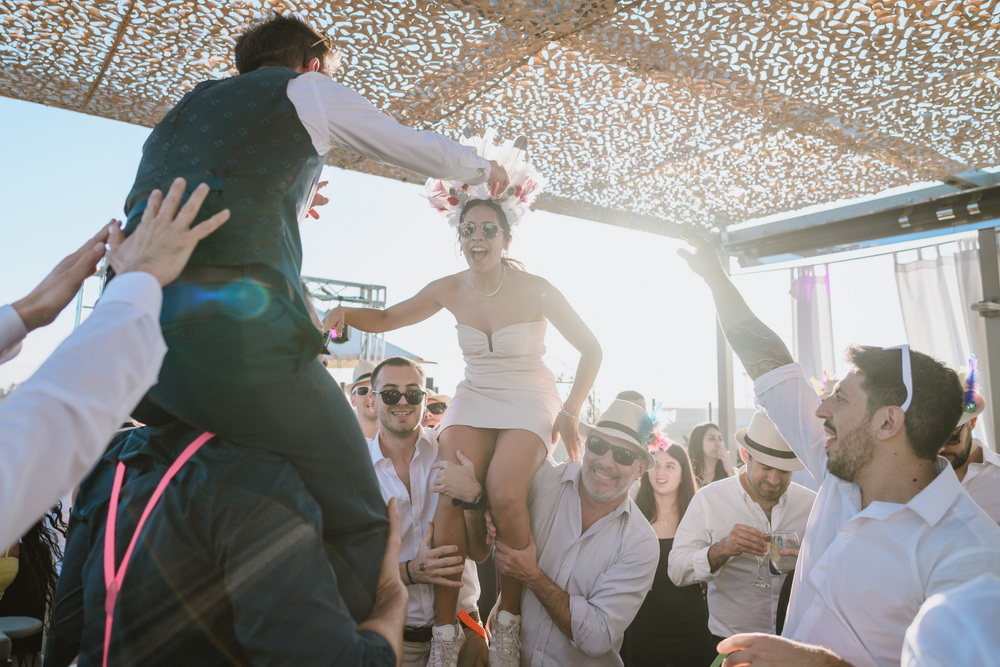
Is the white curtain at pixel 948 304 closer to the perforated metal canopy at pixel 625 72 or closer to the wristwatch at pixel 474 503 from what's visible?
the perforated metal canopy at pixel 625 72

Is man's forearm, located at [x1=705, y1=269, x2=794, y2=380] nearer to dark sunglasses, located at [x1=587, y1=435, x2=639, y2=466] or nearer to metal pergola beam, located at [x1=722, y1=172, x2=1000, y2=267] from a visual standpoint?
dark sunglasses, located at [x1=587, y1=435, x2=639, y2=466]

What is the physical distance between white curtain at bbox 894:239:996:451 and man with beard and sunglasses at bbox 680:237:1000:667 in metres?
4.59

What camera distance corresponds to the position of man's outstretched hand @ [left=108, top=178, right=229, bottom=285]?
100 cm

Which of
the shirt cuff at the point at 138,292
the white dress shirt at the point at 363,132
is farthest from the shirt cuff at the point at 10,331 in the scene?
the white dress shirt at the point at 363,132

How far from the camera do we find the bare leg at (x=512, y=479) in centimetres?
304

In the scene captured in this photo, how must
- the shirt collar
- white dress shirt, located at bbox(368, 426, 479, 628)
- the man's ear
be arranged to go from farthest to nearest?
1. white dress shirt, located at bbox(368, 426, 479, 628)
2. the man's ear
3. the shirt collar

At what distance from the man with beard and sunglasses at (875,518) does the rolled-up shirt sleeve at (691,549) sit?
127cm

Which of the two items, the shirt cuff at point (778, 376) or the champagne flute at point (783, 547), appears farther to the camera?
the champagne flute at point (783, 547)

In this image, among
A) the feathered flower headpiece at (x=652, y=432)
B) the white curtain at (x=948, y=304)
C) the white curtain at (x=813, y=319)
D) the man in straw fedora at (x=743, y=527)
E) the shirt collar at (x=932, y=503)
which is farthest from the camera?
the white curtain at (x=813, y=319)

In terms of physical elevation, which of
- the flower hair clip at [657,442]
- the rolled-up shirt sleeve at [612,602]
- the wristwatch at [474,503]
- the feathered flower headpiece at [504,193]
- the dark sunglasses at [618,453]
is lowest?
the rolled-up shirt sleeve at [612,602]

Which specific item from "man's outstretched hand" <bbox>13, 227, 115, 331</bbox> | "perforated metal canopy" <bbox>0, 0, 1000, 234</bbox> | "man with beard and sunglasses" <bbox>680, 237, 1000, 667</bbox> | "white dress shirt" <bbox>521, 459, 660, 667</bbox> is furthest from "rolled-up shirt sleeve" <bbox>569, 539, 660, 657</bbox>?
"perforated metal canopy" <bbox>0, 0, 1000, 234</bbox>

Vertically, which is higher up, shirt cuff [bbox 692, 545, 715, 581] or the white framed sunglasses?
the white framed sunglasses

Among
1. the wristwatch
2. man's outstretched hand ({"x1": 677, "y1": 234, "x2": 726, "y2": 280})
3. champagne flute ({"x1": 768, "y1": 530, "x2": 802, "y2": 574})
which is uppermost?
man's outstretched hand ({"x1": 677, "y1": 234, "x2": 726, "y2": 280})

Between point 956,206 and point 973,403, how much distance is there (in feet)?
14.2
